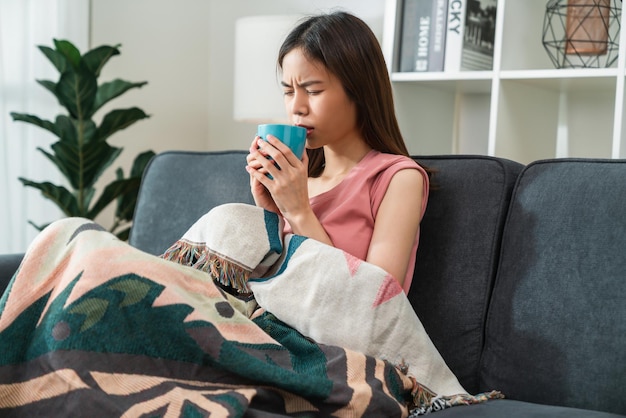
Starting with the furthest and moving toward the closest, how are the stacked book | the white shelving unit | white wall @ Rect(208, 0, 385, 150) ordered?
1. white wall @ Rect(208, 0, 385, 150)
2. the stacked book
3. the white shelving unit

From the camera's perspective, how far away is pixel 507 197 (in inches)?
60.6

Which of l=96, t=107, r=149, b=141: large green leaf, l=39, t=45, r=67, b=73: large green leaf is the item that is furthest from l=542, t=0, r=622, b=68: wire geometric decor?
l=39, t=45, r=67, b=73: large green leaf

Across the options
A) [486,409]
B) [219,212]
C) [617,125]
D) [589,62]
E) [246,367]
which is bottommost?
[486,409]

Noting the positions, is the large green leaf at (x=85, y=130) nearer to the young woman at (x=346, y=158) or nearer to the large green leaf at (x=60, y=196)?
the large green leaf at (x=60, y=196)

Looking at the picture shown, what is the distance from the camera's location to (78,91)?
2.53 m

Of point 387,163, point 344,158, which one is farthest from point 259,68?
point 387,163

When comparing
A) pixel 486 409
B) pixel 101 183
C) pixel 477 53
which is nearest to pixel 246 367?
pixel 486 409

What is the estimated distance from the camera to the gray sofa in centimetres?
132

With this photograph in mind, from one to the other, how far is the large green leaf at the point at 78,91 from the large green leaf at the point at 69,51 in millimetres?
30

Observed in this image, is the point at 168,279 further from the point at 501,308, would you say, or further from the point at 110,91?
the point at 110,91

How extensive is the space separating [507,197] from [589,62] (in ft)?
2.45

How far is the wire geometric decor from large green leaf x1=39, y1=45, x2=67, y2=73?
139 cm

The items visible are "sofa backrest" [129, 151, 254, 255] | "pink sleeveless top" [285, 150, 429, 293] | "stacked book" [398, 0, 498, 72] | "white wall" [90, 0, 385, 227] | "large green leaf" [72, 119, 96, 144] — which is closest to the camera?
"pink sleeveless top" [285, 150, 429, 293]

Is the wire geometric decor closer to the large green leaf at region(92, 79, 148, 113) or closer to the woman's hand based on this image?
the woman's hand
